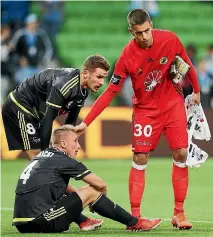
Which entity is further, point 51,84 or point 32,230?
point 51,84

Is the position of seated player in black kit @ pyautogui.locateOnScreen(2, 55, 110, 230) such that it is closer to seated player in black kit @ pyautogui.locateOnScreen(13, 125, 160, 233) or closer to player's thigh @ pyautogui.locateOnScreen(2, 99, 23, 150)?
player's thigh @ pyautogui.locateOnScreen(2, 99, 23, 150)

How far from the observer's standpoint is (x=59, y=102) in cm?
944

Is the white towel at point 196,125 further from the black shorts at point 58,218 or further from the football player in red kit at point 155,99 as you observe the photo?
the black shorts at point 58,218

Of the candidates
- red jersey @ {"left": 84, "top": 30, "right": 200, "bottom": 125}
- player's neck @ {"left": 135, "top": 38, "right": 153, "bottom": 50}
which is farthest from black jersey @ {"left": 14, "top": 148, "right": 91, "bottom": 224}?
player's neck @ {"left": 135, "top": 38, "right": 153, "bottom": 50}

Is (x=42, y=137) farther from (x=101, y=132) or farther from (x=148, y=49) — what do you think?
(x=101, y=132)

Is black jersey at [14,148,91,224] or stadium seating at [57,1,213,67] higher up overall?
stadium seating at [57,1,213,67]

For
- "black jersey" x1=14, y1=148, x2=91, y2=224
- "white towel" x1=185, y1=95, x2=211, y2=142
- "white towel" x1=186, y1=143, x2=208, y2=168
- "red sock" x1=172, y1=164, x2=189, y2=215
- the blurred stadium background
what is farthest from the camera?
the blurred stadium background

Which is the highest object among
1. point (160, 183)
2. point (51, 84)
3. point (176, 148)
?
point (51, 84)

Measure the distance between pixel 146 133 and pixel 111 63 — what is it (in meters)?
13.4

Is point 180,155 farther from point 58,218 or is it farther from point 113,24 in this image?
point 113,24

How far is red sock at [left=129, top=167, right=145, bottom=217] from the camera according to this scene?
9414 mm

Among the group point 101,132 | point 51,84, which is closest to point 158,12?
point 101,132

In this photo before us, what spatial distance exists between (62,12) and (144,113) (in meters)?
14.2

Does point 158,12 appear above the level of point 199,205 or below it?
above
